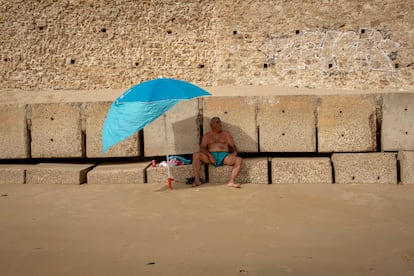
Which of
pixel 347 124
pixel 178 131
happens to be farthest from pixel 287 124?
pixel 178 131

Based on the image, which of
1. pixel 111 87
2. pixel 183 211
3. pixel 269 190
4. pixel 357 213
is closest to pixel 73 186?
pixel 183 211

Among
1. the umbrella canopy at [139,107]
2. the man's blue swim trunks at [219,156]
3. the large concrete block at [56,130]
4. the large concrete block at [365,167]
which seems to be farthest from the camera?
the large concrete block at [56,130]

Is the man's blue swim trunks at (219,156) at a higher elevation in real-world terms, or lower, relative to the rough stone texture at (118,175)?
higher

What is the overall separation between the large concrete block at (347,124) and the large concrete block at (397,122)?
15 cm

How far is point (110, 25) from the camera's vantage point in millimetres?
15961

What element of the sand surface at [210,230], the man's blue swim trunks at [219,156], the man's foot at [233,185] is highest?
the man's blue swim trunks at [219,156]

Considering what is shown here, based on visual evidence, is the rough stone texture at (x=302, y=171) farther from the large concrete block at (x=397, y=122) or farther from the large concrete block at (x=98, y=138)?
the large concrete block at (x=98, y=138)

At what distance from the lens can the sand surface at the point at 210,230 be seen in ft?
8.89

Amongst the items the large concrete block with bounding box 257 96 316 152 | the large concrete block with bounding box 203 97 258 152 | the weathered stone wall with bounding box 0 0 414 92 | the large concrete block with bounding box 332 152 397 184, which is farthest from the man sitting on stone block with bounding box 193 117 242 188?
the weathered stone wall with bounding box 0 0 414 92

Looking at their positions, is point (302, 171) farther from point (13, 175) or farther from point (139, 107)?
point (13, 175)

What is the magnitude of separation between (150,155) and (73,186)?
116 centimetres

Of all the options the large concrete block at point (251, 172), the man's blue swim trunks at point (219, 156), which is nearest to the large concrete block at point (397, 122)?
the large concrete block at point (251, 172)

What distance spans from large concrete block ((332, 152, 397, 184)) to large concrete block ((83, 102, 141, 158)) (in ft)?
9.43

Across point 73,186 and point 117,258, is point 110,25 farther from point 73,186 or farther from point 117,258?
A: point 117,258
